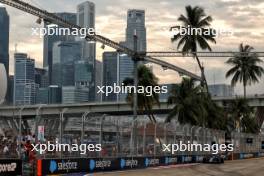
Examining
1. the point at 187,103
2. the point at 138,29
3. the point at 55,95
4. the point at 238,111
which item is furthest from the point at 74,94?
the point at 187,103

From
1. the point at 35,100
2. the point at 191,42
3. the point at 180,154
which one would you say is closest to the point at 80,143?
the point at 180,154

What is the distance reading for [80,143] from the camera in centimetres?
2770

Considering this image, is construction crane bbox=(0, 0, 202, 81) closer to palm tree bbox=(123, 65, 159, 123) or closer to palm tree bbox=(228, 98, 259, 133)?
palm tree bbox=(123, 65, 159, 123)

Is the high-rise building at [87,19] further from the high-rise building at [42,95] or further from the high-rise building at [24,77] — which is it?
the high-rise building at [42,95]

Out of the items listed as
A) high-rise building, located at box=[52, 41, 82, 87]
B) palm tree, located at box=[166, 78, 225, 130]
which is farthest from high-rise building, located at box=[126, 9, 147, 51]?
palm tree, located at box=[166, 78, 225, 130]

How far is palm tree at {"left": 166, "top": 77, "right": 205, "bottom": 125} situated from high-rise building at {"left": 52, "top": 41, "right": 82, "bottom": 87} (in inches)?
726

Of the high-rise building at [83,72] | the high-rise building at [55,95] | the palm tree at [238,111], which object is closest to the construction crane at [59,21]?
the high-rise building at [83,72]

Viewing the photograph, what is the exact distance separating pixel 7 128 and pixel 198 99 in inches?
2012

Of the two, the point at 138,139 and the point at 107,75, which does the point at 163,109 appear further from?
the point at 138,139

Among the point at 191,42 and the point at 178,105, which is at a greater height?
the point at 191,42

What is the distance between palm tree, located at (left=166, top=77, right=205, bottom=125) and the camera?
70.9 metres

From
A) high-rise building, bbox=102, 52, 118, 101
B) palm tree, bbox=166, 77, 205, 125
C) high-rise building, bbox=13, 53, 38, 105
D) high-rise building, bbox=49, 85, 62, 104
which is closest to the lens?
palm tree, bbox=166, 77, 205, 125

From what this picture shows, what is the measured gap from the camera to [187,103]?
71.8m

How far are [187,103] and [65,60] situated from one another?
89.9 ft
